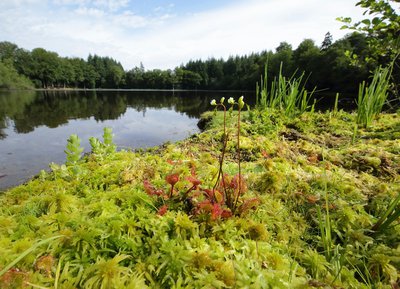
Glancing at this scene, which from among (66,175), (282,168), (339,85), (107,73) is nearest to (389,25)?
(282,168)

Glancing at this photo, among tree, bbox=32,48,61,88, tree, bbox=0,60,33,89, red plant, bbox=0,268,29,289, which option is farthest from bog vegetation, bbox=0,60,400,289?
tree, bbox=32,48,61,88

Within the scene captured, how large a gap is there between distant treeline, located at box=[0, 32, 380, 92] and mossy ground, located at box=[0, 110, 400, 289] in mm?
37532

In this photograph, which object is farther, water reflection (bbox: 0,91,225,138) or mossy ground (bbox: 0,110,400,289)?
water reflection (bbox: 0,91,225,138)

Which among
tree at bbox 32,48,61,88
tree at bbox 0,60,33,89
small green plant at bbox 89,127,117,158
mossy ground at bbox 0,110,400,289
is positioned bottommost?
mossy ground at bbox 0,110,400,289

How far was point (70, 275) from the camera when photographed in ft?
4.17

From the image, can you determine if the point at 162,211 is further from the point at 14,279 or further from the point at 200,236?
the point at 14,279

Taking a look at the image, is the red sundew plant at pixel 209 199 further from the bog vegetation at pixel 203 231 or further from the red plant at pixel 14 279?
the red plant at pixel 14 279

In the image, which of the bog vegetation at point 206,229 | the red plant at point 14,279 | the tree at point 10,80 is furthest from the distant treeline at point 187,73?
→ the red plant at point 14,279

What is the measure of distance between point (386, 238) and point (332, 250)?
0.49m

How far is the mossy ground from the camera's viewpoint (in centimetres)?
127

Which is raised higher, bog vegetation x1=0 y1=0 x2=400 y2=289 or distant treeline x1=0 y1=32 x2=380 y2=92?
distant treeline x1=0 y1=32 x2=380 y2=92

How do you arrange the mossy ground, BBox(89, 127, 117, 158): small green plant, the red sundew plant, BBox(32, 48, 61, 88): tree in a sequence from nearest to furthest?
the mossy ground
the red sundew plant
BBox(89, 127, 117, 158): small green plant
BBox(32, 48, 61, 88): tree

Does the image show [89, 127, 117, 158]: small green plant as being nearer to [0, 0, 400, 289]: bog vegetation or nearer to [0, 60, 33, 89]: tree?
[0, 0, 400, 289]: bog vegetation

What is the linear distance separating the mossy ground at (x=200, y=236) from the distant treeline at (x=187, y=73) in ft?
123
